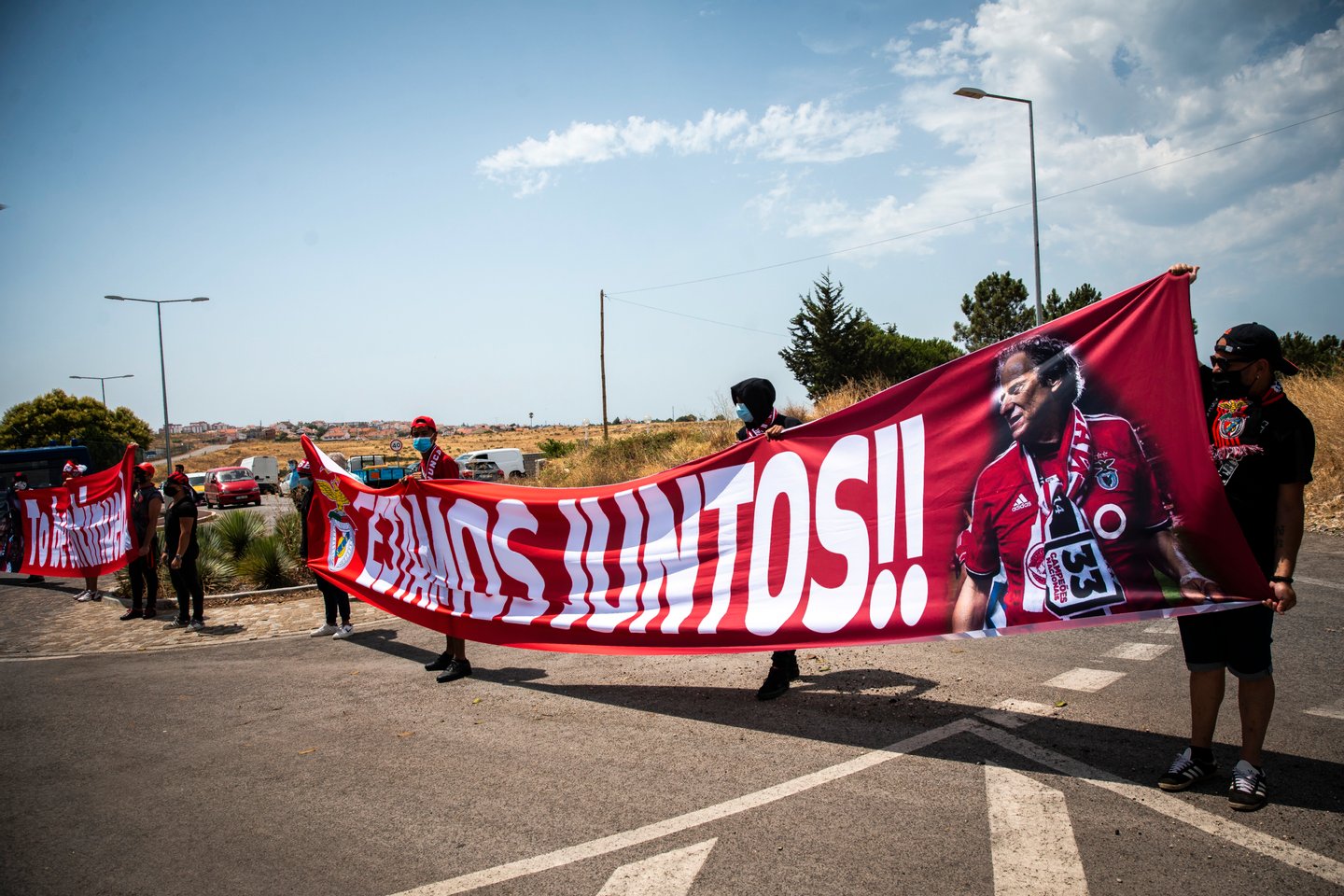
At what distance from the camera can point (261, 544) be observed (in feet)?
40.2

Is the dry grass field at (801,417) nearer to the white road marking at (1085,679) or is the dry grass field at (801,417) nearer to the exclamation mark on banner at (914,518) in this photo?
the white road marking at (1085,679)

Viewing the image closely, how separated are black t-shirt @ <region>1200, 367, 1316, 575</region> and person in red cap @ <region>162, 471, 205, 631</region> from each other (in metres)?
9.81

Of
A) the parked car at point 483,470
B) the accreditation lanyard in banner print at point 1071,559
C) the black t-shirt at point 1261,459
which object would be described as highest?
the black t-shirt at point 1261,459

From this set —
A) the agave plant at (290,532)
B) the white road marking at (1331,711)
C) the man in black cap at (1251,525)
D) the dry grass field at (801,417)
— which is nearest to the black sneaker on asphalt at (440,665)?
the man in black cap at (1251,525)

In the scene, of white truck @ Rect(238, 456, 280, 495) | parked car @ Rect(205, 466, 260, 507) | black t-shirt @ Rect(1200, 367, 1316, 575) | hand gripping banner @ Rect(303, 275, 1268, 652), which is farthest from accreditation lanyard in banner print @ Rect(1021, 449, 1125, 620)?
white truck @ Rect(238, 456, 280, 495)

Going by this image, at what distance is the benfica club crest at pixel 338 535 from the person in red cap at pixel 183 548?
168 cm

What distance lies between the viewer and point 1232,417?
3.57 m

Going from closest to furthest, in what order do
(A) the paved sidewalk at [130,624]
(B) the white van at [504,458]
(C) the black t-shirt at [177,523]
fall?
(A) the paved sidewalk at [130,624] → (C) the black t-shirt at [177,523] → (B) the white van at [504,458]

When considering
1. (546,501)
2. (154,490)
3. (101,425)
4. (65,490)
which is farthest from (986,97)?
(101,425)

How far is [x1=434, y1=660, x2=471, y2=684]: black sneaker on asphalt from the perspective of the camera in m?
6.25

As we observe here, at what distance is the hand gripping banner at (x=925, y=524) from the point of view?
3.75 meters

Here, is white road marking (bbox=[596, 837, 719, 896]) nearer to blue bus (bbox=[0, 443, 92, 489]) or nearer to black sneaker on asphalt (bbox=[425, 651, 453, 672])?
black sneaker on asphalt (bbox=[425, 651, 453, 672])

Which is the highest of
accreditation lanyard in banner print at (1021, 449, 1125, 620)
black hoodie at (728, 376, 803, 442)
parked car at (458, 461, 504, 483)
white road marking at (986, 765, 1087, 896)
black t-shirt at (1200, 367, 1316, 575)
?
black hoodie at (728, 376, 803, 442)

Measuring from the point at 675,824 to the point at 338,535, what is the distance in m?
6.37
